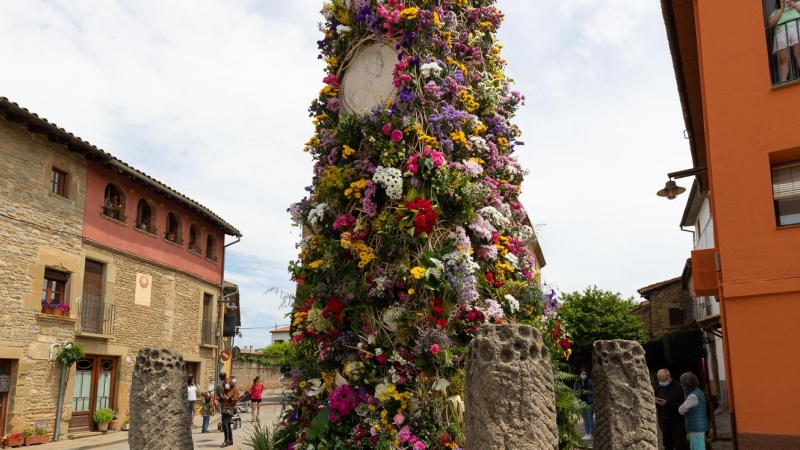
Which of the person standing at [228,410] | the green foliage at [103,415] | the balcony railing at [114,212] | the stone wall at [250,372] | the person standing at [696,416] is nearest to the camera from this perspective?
the person standing at [696,416]

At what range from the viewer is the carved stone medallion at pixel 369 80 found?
7.05m

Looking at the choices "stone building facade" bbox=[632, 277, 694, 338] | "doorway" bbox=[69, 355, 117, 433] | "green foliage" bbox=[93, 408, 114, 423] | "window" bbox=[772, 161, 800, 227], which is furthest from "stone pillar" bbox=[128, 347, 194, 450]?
"stone building facade" bbox=[632, 277, 694, 338]

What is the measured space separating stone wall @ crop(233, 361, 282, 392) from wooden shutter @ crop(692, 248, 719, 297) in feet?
92.0

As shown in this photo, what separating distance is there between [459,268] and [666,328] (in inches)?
1351

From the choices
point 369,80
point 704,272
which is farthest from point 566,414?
point 704,272

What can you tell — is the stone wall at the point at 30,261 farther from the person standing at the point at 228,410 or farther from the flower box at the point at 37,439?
the person standing at the point at 228,410

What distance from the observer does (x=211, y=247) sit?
28.5 m

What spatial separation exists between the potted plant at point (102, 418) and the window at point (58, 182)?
662cm

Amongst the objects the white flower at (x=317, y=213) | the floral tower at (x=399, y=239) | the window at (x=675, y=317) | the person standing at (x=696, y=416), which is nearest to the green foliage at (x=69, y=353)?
the floral tower at (x=399, y=239)

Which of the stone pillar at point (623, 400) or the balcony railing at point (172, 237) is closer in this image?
the stone pillar at point (623, 400)

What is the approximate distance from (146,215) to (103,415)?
281 inches

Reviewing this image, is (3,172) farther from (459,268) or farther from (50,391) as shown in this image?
(459,268)

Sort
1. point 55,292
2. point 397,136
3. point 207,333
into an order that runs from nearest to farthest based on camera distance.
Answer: point 397,136 < point 55,292 < point 207,333

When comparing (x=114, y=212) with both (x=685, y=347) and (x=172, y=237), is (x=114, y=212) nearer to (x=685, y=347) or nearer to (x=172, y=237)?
(x=172, y=237)
